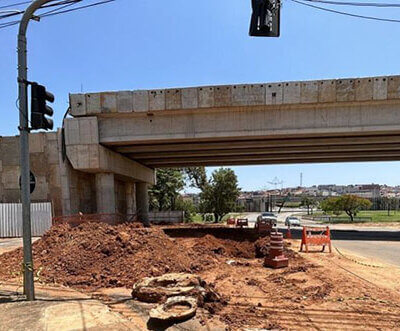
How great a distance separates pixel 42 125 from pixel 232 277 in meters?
6.82

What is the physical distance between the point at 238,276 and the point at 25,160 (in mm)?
6879

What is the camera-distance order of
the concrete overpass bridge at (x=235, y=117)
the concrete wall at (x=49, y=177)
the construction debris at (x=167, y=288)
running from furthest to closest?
the concrete wall at (x=49, y=177), the concrete overpass bridge at (x=235, y=117), the construction debris at (x=167, y=288)

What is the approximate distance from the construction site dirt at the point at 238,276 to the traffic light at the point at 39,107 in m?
4.21

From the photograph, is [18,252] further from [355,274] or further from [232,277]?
[355,274]

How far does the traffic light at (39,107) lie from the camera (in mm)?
7242

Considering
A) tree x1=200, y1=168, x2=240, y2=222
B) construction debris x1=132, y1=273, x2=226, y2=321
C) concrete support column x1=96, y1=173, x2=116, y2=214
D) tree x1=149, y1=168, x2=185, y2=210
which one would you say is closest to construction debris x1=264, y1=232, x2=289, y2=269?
construction debris x1=132, y1=273, x2=226, y2=321

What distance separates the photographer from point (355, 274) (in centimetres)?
1032

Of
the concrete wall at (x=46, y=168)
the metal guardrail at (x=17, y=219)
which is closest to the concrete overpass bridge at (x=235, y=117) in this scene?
the concrete wall at (x=46, y=168)

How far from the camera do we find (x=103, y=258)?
423 inches

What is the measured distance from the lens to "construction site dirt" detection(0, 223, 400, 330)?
20.9 ft

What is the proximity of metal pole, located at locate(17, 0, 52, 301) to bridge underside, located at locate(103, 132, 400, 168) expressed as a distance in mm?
14834

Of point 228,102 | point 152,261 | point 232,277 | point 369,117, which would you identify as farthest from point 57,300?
point 369,117

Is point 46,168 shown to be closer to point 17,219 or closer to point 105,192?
point 17,219

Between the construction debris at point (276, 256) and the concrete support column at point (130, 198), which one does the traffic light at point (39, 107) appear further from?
the concrete support column at point (130, 198)
